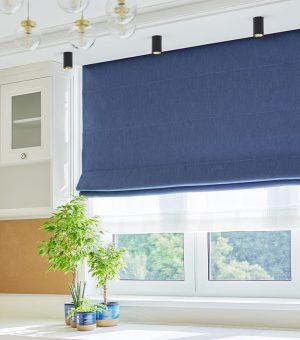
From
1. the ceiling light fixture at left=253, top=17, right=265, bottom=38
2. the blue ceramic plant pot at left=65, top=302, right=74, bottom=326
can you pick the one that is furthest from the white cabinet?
the ceiling light fixture at left=253, top=17, right=265, bottom=38

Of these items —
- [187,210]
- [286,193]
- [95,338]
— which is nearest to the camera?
[95,338]

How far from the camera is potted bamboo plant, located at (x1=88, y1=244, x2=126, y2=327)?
3691 mm

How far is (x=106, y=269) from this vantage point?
12.3 feet

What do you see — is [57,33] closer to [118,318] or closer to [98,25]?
[98,25]

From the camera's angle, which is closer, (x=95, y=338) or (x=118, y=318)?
(x=95, y=338)

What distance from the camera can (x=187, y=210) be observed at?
3.85 m

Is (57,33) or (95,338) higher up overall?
(57,33)

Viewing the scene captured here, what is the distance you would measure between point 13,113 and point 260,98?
4.87 feet

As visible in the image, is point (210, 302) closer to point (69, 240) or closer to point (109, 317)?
point (109, 317)

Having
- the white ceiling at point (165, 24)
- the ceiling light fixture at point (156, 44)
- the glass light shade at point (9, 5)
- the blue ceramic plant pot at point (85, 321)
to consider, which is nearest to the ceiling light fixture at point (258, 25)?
the white ceiling at point (165, 24)

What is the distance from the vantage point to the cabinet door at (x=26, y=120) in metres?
4.02

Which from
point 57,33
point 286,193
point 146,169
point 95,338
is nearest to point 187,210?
point 146,169

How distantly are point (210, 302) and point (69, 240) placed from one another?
2.69 ft

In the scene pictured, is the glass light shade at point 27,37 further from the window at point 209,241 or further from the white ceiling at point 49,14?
the window at point 209,241
